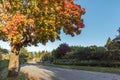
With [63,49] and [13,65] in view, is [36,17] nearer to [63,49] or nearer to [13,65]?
[13,65]

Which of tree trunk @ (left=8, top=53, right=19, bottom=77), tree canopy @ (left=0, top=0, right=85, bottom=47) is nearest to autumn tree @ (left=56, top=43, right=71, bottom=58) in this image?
tree trunk @ (left=8, top=53, right=19, bottom=77)

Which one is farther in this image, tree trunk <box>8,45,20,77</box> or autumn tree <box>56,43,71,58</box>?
autumn tree <box>56,43,71,58</box>

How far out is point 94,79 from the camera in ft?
74.4

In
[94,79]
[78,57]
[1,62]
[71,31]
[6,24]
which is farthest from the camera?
[78,57]

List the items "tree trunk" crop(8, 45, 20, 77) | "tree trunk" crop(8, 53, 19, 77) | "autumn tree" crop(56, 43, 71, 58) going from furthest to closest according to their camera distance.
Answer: "autumn tree" crop(56, 43, 71, 58), "tree trunk" crop(8, 53, 19, 77), "tree trunk" crop(8, 45, 20, 77)

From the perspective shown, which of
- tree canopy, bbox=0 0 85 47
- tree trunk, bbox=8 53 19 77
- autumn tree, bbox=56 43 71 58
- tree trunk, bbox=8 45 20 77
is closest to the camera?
tree canopy, bbox=0 0 85 47

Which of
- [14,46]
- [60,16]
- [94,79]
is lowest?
[94,79]

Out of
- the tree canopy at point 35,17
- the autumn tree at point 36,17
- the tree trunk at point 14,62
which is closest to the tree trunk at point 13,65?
the tree trunk at point 14,62

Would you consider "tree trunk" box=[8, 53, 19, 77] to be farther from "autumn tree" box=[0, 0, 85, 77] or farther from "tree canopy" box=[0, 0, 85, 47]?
"tree canopy" box=[0, 0, 85, 47]

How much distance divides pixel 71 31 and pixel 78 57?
140ft

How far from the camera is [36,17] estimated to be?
1501cm

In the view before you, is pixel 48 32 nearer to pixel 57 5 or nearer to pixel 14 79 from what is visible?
pixel 57 5

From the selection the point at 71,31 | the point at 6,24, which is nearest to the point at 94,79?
the point at 71,31

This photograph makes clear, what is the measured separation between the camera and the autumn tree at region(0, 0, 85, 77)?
13.7 meters
